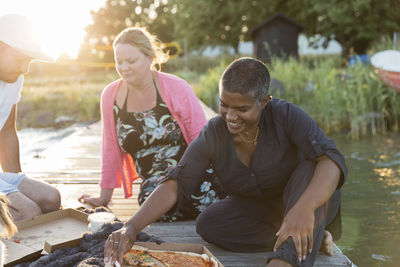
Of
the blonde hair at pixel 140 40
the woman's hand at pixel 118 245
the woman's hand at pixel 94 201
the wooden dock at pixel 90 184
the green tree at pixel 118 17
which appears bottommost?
the wooden dock at pixel 90 184

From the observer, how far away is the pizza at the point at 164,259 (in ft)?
6.64

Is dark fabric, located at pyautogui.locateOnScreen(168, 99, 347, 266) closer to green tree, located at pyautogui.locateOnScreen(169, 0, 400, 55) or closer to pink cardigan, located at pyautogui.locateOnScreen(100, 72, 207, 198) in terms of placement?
pink cardigan, located at pyautogui.locateOnScreen(100, 72, 207, 198)

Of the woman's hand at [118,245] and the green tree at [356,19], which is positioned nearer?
the woman's hand at [118,245]

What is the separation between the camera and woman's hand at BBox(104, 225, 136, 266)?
1.88 metres

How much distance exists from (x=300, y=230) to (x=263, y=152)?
0.47 meters

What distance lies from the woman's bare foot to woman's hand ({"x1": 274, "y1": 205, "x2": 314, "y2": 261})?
504 mm

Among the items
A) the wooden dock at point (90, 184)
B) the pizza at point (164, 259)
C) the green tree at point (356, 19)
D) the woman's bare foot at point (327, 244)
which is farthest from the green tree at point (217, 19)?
the pizza at point (164, 259)

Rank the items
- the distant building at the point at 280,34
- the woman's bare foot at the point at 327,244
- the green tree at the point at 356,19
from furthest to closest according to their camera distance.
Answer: the green tree at the point at 356,19 → the distant building at the point at 280,34 → the woman's bare foot at the point at 327,244

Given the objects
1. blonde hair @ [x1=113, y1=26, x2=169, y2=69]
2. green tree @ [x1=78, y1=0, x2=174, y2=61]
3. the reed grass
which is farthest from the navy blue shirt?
green tree @ [x1=78, y1=0, x2=174, y2=61]

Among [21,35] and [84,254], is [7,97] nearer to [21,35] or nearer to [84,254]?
[21,35]

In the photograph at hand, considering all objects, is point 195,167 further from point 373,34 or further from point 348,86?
point 373,34

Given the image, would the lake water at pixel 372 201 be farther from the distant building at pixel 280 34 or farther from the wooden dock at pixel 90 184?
the distant building at pixel 280 34

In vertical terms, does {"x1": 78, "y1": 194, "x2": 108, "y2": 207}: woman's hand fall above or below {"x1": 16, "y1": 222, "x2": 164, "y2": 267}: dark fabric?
below

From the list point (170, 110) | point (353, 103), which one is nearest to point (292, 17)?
point (353, 103)
